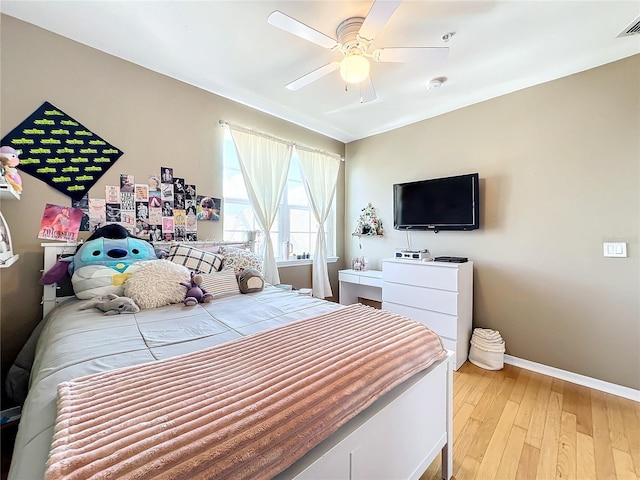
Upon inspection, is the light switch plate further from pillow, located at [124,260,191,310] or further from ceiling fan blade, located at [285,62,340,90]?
pillow, located at [124,260,191,310]

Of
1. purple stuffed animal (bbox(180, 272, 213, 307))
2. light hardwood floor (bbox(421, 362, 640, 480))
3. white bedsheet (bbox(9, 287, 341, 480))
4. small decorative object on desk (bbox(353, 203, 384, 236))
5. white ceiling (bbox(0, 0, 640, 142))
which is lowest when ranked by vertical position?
light hardwood floor (bbox(421, 362, 640, 480))

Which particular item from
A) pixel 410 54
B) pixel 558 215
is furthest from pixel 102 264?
pixel 558 215

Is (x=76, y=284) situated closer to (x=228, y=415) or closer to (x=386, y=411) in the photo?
(x=228, y=415)

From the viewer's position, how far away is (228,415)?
66 cm

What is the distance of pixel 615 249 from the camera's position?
2045mm

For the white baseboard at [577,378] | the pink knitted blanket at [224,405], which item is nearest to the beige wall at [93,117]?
the pink knitted blanket at [224,405]

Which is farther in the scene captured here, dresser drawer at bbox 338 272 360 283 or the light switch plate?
dresser drawer at bbox 338 272 360 283

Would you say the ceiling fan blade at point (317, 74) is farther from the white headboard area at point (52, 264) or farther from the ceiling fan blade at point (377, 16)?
the white headboard area at point (52, 264)

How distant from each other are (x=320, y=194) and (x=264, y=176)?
0.88 meters

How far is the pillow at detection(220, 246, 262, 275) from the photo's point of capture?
228cm

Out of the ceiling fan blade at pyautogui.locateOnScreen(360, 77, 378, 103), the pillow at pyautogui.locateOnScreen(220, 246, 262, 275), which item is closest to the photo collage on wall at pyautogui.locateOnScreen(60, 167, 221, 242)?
the pillow at pyautogui.locateOnScreen(220, 246, 262, 275)

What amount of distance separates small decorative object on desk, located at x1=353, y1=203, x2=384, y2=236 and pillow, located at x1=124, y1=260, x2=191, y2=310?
2400 mm

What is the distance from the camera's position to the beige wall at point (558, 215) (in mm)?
2023

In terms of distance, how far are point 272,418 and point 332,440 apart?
26 centimetres
